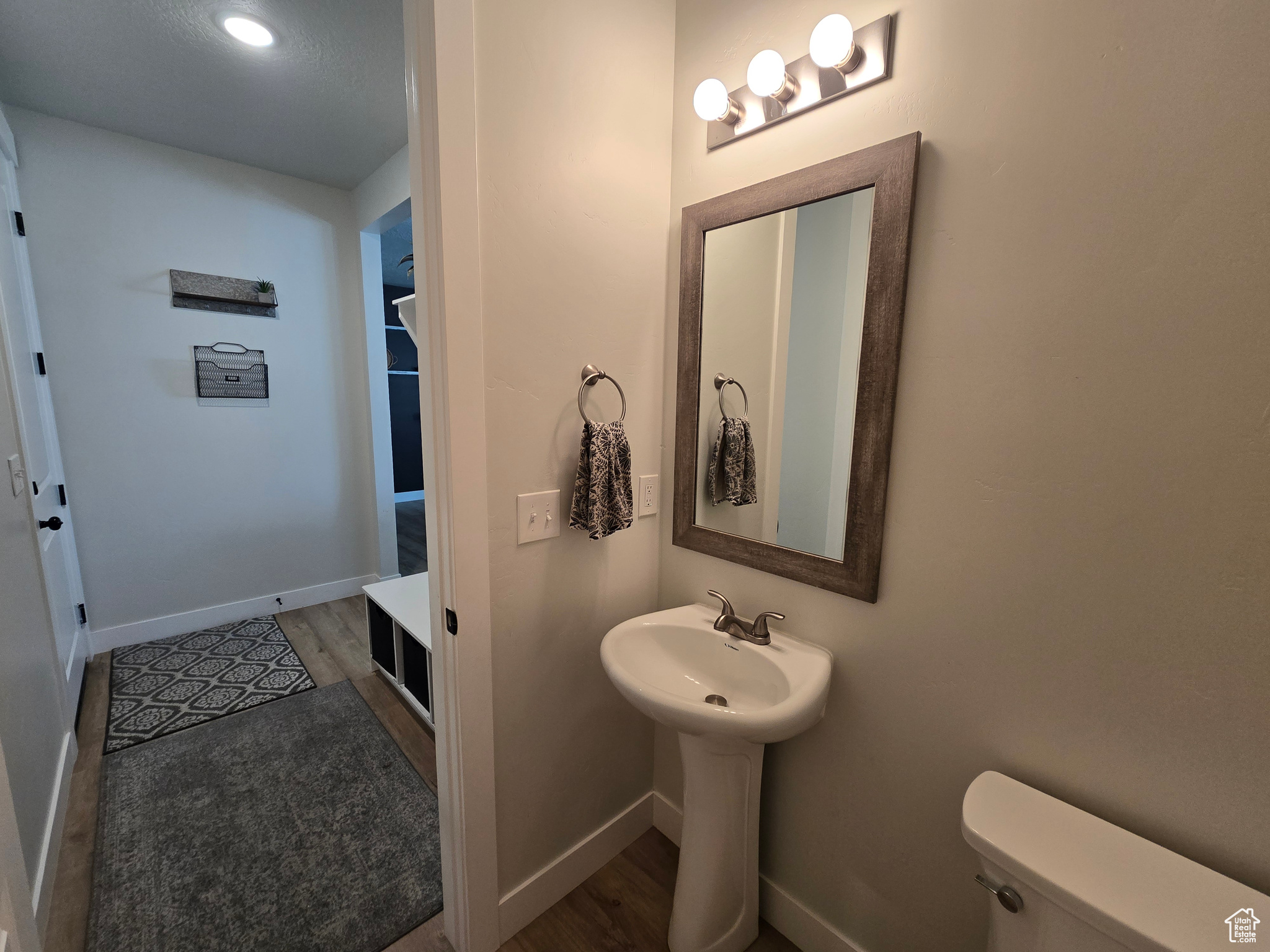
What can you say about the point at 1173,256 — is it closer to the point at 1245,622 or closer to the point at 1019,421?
the point at 1019,421

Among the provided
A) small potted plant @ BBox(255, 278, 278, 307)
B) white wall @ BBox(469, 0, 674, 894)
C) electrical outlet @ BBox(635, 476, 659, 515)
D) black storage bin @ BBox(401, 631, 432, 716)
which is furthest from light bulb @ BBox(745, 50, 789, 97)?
small potted plant @ BBox(255, 278, 278, 307)

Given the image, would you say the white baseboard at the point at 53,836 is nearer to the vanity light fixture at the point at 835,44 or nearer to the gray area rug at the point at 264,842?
the gray area rug at the point at 264,842

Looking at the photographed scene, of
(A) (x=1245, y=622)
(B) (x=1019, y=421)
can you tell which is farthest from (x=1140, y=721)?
(B) (x=1019, y=421)

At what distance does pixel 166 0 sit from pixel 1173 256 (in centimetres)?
267

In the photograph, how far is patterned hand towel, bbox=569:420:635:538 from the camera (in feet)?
4.29

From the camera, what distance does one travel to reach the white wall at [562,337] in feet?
3.78

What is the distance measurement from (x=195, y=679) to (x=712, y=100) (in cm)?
319

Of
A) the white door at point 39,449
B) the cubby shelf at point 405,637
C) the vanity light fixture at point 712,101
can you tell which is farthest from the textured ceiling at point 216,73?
the cubby shelf at point 405,637

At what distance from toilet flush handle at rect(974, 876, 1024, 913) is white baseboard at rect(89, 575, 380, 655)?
3559mm

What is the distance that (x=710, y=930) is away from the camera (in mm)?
1274

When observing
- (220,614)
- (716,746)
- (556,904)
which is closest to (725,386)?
(716,746)

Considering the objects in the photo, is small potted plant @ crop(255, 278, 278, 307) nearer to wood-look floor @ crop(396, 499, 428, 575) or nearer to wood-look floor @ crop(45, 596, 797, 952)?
wood-look floor @ crop(396, 499, 428, 575)

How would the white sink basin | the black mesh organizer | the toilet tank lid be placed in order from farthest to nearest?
the black mesh organizer < the white sink basin < the toilet tank lid

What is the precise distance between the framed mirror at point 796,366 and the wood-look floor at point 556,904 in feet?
3.27
